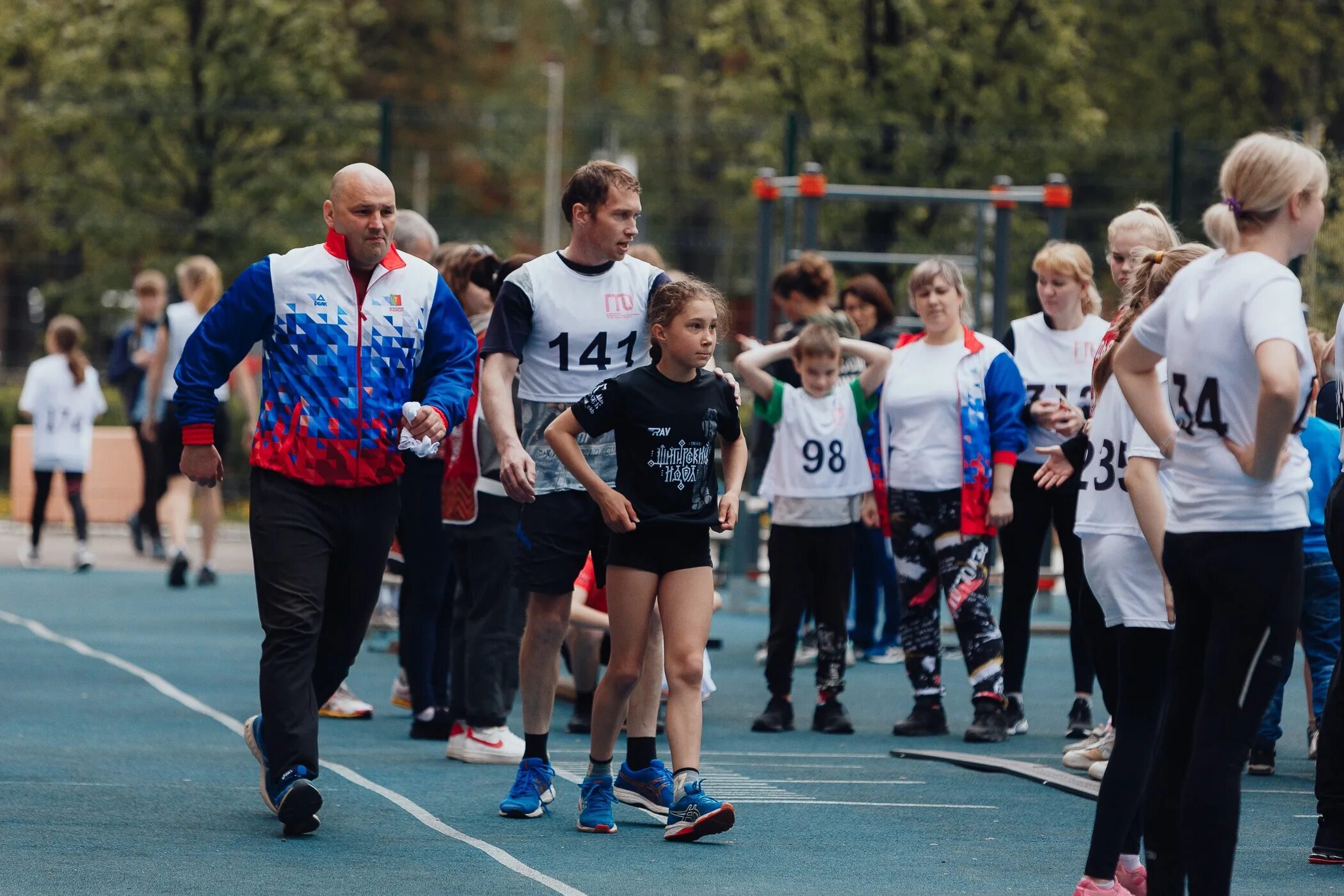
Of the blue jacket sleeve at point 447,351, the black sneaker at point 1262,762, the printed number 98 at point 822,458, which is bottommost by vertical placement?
the black sneaker at point 1262,762

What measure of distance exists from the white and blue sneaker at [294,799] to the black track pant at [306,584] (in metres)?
0.03

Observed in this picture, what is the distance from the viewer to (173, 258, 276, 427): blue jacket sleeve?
19.0ft

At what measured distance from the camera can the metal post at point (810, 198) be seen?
1217cm

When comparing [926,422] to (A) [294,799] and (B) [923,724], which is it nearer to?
(B) [923,724]

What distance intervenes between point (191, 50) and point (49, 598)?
13.7 m

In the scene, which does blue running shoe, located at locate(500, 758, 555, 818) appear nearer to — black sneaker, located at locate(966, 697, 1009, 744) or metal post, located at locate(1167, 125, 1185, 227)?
black sneaker, located at locate(966, 697, 1009, 744)

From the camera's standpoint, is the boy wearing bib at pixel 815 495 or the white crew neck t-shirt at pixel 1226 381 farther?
the boy wearing bib at pixel 815 495

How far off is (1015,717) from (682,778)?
299 cm

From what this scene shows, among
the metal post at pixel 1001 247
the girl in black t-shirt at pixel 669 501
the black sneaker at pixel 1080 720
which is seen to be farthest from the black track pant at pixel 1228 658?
the metal post at pixel 1001 247

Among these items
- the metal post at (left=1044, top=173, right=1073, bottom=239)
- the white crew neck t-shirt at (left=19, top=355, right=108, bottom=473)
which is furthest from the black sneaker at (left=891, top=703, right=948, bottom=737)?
the white crew neck t-shirt at (left=19, top=355, right=108, bottom=473)

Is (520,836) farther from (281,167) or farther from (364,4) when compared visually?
(364,4)

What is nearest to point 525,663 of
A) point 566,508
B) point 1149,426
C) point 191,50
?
point 566,508

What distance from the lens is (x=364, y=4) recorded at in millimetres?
27625

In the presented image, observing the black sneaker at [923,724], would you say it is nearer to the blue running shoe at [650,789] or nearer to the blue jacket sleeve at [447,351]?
the blue running shoe at [650,789]
